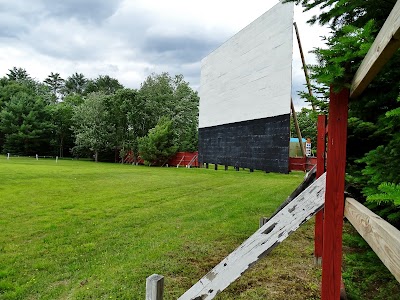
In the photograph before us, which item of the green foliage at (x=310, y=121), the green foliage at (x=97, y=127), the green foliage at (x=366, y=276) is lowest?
the green foliage at (x=366, y=276)

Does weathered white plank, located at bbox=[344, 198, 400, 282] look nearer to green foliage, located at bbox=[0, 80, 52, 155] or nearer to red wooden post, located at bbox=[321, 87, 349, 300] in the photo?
red wooden post, located at bbox=[321, 87, 349, 300]

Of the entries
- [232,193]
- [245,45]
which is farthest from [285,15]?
[232,193]

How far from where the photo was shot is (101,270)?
121 inches

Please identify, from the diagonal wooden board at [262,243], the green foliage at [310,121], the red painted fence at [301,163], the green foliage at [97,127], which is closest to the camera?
the diagonal wooden board at [262,243]

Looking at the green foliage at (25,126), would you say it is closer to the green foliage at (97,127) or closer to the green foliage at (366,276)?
the green foliage at (97,127)

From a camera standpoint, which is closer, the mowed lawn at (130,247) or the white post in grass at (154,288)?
the white post in grass at (154,288)

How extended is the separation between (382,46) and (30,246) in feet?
14.2

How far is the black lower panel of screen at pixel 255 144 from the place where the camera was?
354 cm

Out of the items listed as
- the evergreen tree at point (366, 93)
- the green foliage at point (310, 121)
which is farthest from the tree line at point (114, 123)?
the evergreen tree at point (366, 93)

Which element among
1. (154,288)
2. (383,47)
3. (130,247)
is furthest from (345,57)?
(130,247)

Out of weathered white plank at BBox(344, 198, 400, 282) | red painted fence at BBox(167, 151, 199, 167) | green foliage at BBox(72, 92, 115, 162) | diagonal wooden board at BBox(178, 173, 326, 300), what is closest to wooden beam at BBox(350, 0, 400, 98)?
weathered white plank at BBox(344, 198, 400, 282)

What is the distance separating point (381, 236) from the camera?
0.86 m

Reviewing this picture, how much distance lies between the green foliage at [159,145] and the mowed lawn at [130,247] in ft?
53.0

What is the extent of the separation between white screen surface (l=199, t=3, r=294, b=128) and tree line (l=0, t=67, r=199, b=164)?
708 inches
